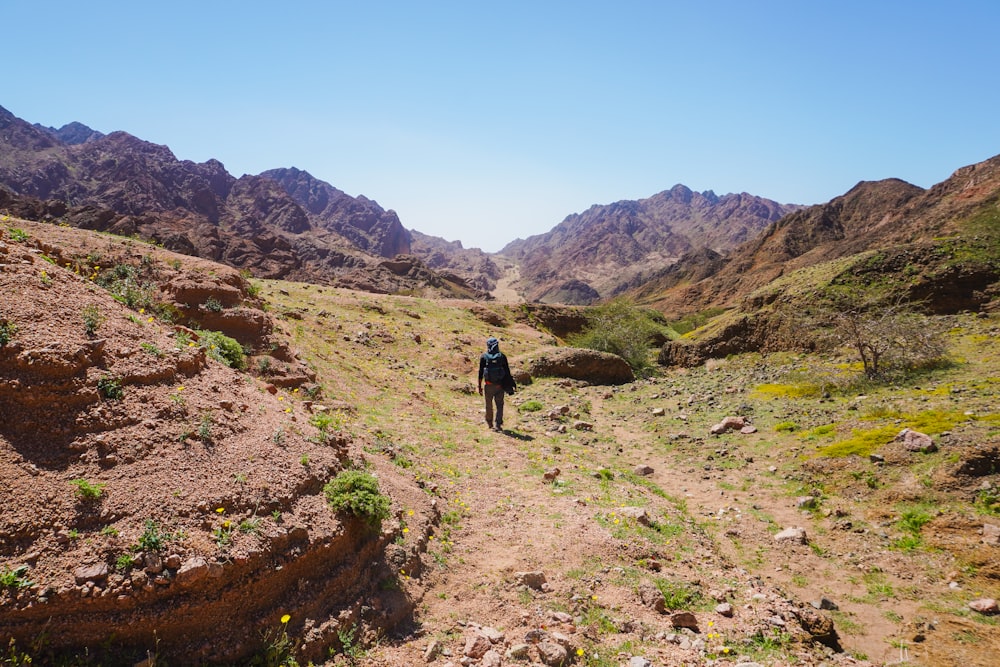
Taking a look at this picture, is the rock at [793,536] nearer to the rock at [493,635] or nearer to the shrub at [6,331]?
the rock at [493,635]

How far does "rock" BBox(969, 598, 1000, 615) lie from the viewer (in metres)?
5.60

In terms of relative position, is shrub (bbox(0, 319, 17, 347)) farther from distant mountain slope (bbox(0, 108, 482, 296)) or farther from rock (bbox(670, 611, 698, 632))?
distant mountain slope (bbox(0, 108, 482, 296))

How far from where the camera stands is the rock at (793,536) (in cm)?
767

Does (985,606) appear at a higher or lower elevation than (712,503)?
higher

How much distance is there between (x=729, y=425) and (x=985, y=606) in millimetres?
7416

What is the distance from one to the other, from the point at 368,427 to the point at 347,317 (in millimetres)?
14846

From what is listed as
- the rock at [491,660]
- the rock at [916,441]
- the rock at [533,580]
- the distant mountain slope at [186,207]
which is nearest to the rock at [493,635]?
the rock at [491,660]

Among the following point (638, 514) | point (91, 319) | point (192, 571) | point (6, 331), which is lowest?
point (638, 514)

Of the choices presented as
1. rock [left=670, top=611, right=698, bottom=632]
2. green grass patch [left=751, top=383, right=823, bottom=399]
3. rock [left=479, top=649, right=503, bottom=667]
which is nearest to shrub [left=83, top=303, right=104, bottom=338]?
rock [left=479, top=649, right=503, bottom=667]

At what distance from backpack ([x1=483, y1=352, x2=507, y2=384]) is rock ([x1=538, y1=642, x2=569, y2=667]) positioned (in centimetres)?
845

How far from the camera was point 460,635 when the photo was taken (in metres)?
5.05

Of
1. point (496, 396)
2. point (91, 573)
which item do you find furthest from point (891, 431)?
point (91, 573)

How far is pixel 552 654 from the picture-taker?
15.3 ft

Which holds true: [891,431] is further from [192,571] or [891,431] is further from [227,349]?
[227,349]
